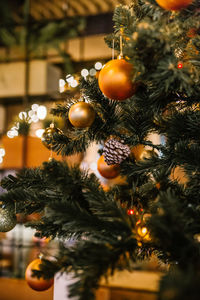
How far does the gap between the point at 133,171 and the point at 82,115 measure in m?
0.12

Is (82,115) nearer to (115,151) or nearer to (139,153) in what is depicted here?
(115,151)

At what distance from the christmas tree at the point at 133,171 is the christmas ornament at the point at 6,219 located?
0.04ft

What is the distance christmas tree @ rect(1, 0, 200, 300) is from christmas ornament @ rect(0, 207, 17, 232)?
1 centimetres

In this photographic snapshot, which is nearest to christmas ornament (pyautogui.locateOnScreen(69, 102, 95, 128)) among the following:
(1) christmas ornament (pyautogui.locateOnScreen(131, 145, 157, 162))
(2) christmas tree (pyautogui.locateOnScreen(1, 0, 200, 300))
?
(2) christmas tree (pyautogui.locateOnScreen(1, 0, 200, 300))

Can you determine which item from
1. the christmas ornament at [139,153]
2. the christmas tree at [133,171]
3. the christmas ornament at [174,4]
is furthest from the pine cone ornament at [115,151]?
the christmas ornament at [174,4]

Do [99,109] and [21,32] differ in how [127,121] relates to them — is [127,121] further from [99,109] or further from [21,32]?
[21,32]

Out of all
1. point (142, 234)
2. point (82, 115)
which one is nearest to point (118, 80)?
point (82, 115)

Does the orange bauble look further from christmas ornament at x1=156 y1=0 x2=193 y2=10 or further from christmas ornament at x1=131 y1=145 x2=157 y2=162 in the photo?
christmas ornament at x1=131 y1=145 x2=157 y2=162

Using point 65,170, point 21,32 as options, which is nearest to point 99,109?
point 65,170

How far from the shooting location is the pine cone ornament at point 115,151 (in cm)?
54

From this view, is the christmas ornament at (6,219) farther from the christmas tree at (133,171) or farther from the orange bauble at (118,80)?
the orange bauble at (118,80)

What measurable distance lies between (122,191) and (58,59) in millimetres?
2902

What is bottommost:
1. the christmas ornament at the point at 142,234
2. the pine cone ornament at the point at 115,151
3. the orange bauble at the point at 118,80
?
the christmas ornament at the point at 142,234

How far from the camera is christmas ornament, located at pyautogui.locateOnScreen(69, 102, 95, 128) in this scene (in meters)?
0.56
